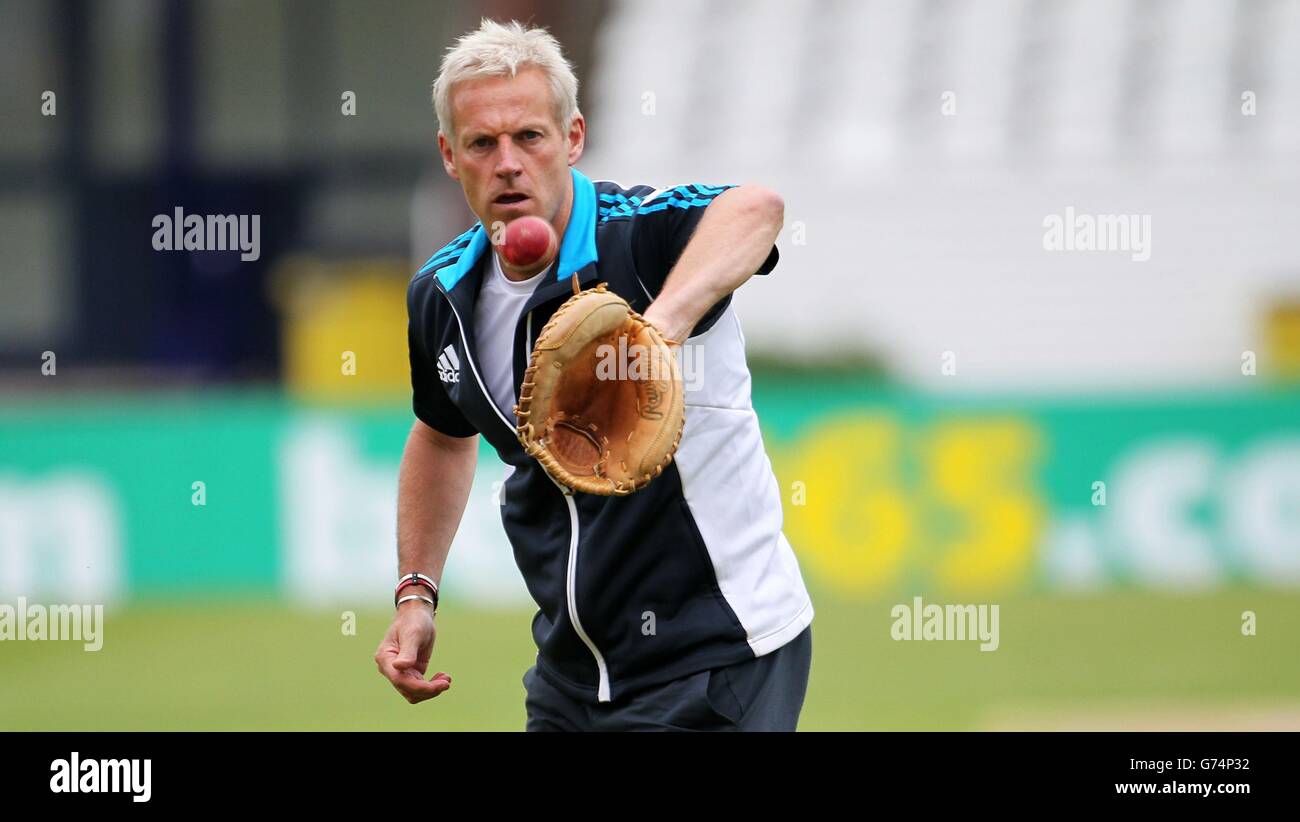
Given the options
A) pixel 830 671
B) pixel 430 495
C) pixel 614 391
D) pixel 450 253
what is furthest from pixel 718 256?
pixel 830 671

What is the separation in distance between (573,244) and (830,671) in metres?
5.83

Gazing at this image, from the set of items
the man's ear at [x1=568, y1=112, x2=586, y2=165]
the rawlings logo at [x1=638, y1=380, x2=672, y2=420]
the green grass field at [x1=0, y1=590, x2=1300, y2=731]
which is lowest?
the green grass field at [x1=0, y1=590, x2=1300, y2=731]

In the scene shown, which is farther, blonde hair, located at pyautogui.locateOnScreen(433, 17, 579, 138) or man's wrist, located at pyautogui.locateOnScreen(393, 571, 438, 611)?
man's wrist, located at pyautogui.locateOnScreen(393, 571, 438, 611)

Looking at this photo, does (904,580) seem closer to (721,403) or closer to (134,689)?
(134,689)

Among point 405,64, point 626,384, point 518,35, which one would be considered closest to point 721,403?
point 626,384

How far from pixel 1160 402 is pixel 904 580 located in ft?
5.82

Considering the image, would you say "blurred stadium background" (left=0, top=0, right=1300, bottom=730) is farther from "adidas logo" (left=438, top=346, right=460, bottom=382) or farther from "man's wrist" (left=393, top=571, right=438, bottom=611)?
"adidas logo" (left=438, top=346, right=460, bottom=382)

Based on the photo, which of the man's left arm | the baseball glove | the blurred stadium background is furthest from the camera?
the blurred stadium background

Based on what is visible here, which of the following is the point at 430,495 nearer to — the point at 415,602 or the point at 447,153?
the point at 415,602

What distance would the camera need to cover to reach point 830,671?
879cm

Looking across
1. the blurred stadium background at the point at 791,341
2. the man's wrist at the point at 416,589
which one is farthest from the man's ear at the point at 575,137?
the blurred stadium background at the point at 791,341

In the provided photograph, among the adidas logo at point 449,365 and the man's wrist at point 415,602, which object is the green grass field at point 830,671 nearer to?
the man's wrist at point 415,602

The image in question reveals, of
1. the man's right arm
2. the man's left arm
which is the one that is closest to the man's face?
the man's left arm

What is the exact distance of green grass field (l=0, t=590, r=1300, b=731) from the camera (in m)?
8.00
